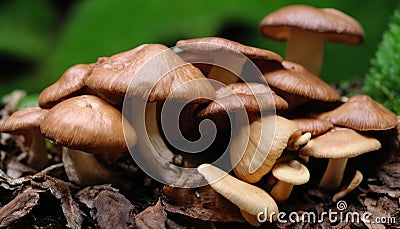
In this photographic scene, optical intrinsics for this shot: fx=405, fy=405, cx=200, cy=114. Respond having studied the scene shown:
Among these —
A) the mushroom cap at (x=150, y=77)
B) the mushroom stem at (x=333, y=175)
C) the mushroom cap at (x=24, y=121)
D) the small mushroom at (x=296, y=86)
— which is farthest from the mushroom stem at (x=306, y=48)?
the mushroom cap at (x=24, y=121)

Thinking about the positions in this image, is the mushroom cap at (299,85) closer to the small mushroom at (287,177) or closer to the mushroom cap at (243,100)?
the mushroom cap at (243,100)

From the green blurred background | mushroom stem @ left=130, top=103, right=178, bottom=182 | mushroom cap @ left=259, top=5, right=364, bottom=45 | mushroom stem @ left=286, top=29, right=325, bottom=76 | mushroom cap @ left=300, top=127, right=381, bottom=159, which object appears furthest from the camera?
the green blurred background

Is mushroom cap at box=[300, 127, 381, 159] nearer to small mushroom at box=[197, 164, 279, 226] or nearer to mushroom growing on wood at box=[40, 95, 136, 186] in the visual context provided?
small mushroom at box=[197, 164, 279, 226]

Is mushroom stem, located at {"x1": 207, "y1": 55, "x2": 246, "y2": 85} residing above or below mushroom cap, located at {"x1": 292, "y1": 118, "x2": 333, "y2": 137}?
above

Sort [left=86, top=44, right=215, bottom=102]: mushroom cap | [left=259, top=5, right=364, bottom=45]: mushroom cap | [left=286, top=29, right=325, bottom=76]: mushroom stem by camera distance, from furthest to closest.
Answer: [left=286, top=29, right=325, bottom=76]: mushroom stem < [left=259, top=5, right=364, bottom=45]: mushroom cap < [left=86, top=44, right=215, bottom=102]: mushroom cap

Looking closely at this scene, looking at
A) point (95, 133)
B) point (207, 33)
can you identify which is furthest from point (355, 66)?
point (95, 133)

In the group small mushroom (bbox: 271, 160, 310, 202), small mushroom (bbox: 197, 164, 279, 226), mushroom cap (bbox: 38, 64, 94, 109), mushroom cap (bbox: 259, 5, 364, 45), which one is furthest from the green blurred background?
small mushroom (bbox: 197, 164, 279, 226)
